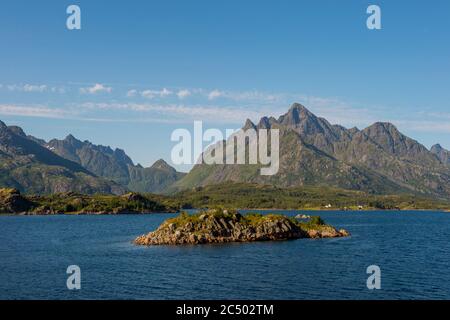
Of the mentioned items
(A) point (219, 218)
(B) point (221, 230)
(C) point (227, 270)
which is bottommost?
(C) point (227, 270)

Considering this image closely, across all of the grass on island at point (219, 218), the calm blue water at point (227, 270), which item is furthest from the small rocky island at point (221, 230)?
the calm blue water at point (227, 270)

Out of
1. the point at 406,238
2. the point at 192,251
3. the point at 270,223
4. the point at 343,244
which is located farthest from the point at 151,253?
the point at 406,238

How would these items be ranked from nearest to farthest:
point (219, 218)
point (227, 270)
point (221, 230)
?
point (227, 270), point (221, 230), point (219, 218)

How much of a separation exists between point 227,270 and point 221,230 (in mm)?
53600

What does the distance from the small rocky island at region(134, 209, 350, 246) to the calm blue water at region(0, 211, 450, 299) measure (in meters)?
7.61

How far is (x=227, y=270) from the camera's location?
106 m

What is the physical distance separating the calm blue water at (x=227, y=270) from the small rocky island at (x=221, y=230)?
25.0 ft

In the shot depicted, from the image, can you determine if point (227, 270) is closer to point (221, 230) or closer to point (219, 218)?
point (221, 230)

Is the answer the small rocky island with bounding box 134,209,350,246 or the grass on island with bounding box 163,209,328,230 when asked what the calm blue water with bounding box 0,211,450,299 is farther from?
the grass on island with bounding box 163,209,328,230

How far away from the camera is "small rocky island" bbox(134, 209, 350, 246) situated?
156 metres

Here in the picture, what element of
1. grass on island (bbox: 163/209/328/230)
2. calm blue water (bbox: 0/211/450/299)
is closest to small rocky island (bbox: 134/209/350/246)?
grass on island (bbox: 163/209/328/230)

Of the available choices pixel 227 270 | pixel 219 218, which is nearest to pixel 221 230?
pixel 219 218
